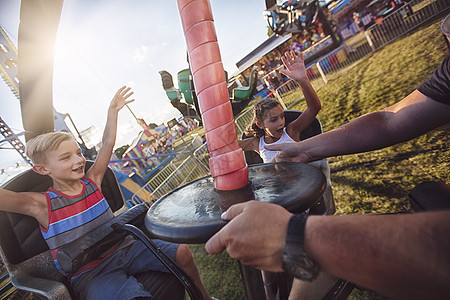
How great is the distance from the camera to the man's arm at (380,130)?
1.17 meters

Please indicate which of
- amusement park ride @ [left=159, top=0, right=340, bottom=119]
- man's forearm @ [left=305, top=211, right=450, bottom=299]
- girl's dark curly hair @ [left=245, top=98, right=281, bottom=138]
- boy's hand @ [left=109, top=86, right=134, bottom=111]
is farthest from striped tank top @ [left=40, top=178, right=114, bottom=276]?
amusement park ride @ [left=159, top=0, right=340, bottom=119]

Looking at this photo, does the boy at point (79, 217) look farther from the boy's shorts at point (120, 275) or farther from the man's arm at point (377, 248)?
the man's arm at point (377, 248)

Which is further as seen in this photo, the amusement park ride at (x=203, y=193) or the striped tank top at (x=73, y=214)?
the striped tank top at (x=73, y=214)

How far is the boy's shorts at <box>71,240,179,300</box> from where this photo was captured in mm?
1236

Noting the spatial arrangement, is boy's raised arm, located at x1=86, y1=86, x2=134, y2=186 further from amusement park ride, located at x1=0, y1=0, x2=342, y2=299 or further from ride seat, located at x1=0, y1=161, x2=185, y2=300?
amusement park ride, located at x1=0, y1=0, x2=342, y2=299

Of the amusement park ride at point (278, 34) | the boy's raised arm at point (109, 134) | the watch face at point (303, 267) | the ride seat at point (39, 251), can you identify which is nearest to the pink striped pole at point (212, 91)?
the watch face at point (303, 267)

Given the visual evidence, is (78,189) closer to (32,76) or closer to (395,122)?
(32,76)

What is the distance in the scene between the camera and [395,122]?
4.13ft

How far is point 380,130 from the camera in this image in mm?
1301

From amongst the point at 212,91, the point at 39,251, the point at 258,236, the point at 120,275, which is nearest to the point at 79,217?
the point at 39,251

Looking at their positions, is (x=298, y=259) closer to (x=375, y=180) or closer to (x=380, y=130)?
(x=380, y=130)

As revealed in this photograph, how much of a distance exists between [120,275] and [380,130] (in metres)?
2.08

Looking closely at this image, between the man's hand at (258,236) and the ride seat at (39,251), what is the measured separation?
90 cm

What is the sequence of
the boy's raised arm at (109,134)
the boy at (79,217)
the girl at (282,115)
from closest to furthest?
the boy at (79,217)
the boy's raised arm at (109,134)
the girl at (282,115)
